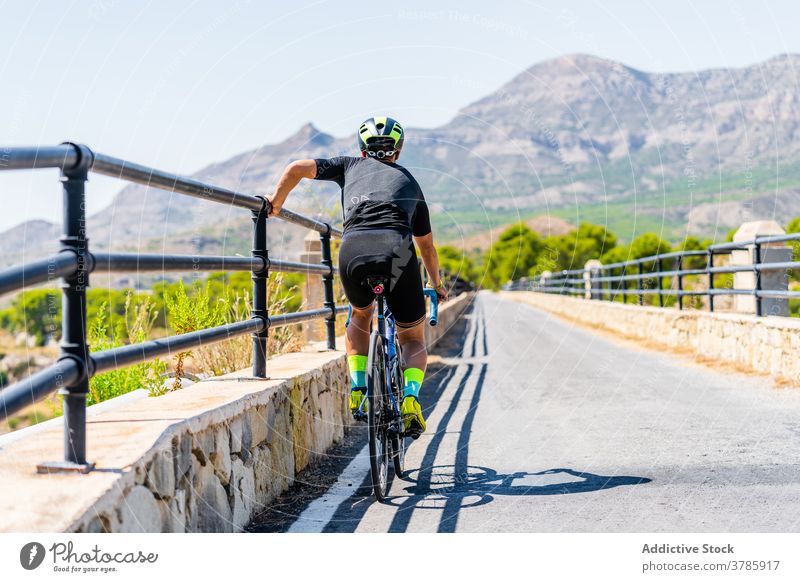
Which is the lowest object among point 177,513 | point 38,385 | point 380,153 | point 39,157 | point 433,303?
point 177,513

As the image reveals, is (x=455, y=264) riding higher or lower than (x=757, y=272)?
higher

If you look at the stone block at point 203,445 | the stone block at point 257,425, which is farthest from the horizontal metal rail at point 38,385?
the stone block at point 257,425

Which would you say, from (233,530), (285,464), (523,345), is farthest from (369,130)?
(523,345)

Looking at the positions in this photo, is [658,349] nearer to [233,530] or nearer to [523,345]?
[523,345]

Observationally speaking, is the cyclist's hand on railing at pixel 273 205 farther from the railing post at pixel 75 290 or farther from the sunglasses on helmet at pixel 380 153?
the railing post at pixel 75 290

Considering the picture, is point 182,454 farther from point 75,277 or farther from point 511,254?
point 511,254

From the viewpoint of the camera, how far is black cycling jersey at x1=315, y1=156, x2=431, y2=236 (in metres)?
4.76

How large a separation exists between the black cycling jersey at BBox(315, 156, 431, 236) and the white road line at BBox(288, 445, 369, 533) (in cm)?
144

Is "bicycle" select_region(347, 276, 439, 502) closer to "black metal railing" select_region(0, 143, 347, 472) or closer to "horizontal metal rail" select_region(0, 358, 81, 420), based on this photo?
"black metal railing" select_region(0, 143, 347, 472)

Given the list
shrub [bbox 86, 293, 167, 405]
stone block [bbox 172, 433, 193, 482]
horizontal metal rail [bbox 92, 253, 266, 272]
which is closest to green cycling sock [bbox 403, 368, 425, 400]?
horizontal metal rail [bbox 92, 253, 266, 272]

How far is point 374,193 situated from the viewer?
4.79 m

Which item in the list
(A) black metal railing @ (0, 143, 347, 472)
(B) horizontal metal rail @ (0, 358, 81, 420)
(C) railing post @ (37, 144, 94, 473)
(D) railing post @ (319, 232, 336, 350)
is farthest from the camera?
(D) railing post @ (319, 232, 336, 350)

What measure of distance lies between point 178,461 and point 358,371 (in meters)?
1.85

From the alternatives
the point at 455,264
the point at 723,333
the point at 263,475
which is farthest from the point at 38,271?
the point at 455,264
